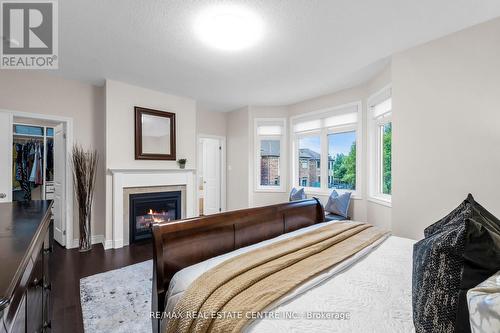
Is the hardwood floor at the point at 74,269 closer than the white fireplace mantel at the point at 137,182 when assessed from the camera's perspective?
Yes

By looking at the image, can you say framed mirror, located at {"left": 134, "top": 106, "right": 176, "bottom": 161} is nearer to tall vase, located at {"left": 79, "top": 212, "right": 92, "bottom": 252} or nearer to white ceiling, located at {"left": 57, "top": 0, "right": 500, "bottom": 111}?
white ceiling, located at {"left": 57, "top": 0, "right": 500, "bottom": 111}

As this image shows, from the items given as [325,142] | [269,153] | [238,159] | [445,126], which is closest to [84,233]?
[238,159]

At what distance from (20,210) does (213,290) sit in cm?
162

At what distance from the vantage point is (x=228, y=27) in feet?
7.09

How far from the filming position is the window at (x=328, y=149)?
3.97 meters

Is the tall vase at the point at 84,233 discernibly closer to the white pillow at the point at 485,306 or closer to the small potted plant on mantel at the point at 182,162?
the small potted plant on mantel at the point at 182,162

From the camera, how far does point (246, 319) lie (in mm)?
848

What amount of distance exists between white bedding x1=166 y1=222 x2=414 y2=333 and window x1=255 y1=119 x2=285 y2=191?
142 inches

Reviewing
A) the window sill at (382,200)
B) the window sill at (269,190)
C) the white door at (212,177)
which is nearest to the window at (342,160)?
the window sill at (382,200)

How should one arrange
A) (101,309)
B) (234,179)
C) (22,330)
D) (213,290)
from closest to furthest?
(22,330) → (213,290) → (101,309) → (234,179)

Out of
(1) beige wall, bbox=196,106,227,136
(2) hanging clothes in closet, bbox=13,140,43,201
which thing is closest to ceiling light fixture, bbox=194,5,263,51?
(1) beige wall, bbox=196,106,227,136

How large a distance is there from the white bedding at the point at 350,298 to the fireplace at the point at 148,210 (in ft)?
9.34

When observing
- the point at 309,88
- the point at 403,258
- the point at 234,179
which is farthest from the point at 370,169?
the point at 234,179

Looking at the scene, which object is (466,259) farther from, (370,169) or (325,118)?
(325,118)
